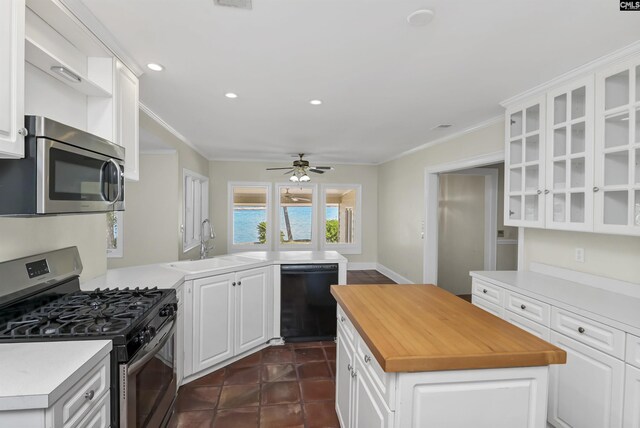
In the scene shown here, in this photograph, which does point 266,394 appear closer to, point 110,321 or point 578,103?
point 110,321

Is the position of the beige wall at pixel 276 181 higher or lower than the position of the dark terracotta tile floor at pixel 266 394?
higher

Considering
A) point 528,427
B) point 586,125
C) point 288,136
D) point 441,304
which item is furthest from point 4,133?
point 288,136

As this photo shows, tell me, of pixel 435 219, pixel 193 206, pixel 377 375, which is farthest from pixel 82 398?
pixel 435 219

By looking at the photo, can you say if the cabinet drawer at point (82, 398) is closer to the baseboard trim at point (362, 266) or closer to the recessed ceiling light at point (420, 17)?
the recessed ceiling light at point (420, 17)

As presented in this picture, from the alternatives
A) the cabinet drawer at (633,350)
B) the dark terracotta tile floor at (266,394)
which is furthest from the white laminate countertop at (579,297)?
the dark terracotta tile floor at (266,394)

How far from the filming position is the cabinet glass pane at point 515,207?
2.77m

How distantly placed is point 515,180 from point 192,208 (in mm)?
4503

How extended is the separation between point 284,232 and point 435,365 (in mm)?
5862

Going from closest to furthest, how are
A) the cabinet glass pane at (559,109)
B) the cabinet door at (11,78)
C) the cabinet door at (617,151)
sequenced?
the cabinet door at (11,78) < the cabinet door at (617,151) < the cabinet glass pane at (559,109)

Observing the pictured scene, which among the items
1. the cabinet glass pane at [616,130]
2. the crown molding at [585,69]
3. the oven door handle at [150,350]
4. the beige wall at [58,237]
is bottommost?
the oven door handle at [150,350]

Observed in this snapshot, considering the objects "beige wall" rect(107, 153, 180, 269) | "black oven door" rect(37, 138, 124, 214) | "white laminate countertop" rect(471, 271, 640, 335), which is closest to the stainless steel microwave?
"black oven door" rect(37, 138, 124, 214)

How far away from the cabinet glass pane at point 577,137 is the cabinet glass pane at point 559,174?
13cm

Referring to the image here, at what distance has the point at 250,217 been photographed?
6.74m

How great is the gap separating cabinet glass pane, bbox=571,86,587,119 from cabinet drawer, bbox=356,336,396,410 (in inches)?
88.2
